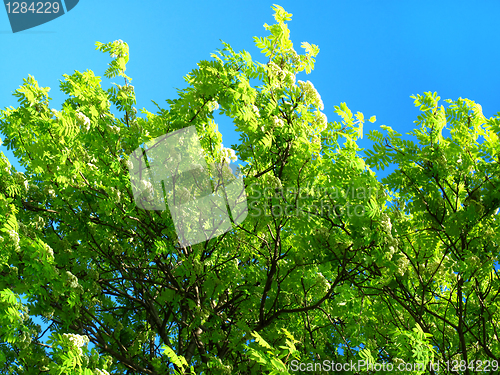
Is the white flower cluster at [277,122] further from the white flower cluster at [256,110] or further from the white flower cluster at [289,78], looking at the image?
the white flower cluster at [289,78]

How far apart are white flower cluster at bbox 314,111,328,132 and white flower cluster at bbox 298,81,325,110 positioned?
14cm

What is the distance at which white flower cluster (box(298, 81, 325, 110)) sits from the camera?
520 cm

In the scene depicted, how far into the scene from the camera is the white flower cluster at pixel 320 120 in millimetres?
5344

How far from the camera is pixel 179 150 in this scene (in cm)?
571

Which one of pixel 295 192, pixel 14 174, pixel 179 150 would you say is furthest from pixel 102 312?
pixel 295 192

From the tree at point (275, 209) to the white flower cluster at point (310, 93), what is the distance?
0.03m

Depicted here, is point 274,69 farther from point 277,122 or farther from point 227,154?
point 227,154

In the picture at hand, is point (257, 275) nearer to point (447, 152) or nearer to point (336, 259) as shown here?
point (336, 259)

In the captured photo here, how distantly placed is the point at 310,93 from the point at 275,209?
5.46 feet

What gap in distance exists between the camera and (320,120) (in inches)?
211

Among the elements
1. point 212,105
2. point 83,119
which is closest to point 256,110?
point 212,105

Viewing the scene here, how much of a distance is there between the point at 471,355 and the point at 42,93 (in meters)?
8.15

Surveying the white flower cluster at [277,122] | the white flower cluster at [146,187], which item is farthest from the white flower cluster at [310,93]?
the white flower cluster at [146,187]

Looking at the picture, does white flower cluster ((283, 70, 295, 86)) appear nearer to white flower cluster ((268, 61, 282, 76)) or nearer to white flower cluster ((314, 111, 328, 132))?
white flower cluster ((268, 61, 282, 76))
